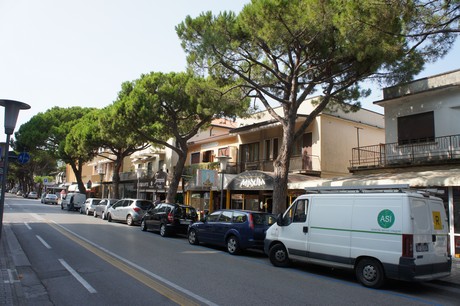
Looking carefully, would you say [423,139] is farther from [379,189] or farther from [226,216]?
[226,216]

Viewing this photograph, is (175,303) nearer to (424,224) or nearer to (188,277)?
(188,277)

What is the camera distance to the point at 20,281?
24.8 feet

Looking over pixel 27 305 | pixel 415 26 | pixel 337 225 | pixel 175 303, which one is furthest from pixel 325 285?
pixel 415 26

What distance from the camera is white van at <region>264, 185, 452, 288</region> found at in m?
8.02

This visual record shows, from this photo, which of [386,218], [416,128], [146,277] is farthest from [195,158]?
[386,218]

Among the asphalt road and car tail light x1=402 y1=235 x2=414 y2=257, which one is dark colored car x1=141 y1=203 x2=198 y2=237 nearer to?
the asphalt road

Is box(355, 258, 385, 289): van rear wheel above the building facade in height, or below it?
below

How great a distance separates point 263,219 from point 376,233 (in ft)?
17.3

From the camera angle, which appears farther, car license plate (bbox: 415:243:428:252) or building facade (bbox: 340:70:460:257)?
building facade (bbox: 340:70:460:257)

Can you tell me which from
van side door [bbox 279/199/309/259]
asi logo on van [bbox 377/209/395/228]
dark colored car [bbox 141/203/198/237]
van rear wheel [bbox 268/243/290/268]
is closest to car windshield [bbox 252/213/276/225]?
van rear wheel [bbox 268/243/290/268]

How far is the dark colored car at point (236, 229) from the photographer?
1277 centimetres

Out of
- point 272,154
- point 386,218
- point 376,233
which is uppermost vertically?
point 272,154

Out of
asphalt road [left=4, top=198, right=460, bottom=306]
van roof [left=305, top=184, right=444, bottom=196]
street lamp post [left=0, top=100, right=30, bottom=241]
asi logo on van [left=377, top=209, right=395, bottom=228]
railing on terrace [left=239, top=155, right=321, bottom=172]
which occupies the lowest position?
asphalt road [left=4, top=198, right=460, bottom=306]

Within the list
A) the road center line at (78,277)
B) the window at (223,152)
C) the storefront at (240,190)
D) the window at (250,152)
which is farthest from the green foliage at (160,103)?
the road center line at (78,277)
